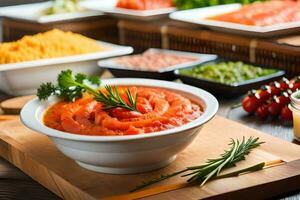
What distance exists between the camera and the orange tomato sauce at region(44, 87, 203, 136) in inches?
61.6

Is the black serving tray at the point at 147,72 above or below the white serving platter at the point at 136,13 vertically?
below

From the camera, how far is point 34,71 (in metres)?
2.52

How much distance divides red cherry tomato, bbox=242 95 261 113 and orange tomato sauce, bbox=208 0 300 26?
69 cm

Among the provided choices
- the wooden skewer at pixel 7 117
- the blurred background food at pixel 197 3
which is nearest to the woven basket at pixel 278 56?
the blurred background food at pixel 197 3

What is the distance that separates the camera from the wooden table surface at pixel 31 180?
1673 millimetres

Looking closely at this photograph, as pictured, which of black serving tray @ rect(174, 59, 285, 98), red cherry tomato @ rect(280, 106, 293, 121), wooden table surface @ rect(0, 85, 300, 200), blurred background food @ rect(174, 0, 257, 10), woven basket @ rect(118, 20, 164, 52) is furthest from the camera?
blurred background food @ rect(174, 0, 257, 10)

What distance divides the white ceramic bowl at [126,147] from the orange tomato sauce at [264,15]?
46.0 inches

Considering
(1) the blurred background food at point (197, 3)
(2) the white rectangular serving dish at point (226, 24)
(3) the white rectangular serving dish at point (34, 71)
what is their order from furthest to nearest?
(1) the blurred background food at point (197, 3), (2) the white rectangular serving dish at point (226, 24), (3) the white rectangular serving dish at point (34, 71)

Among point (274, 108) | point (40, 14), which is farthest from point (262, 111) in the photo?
point (40, 14)

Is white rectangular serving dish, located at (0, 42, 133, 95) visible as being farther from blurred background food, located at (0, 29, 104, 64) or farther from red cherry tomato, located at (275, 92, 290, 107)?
red cherry tomato, located at (275, 92, 290, 107)

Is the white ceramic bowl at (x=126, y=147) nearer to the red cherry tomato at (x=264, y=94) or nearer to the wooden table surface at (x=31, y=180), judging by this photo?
the wooden table surface at (x=31, y=180)

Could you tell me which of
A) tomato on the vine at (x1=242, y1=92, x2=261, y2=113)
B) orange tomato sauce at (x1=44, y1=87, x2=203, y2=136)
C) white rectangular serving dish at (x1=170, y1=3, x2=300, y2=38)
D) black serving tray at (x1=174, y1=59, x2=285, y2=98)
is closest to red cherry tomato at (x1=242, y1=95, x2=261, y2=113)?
tomato on the vine at (x1=242, y1=92, x2=261, y2=113)

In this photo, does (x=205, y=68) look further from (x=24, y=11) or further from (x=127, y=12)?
(x=24, y=11)

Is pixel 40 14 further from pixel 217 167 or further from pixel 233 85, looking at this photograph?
pixel 217 167
